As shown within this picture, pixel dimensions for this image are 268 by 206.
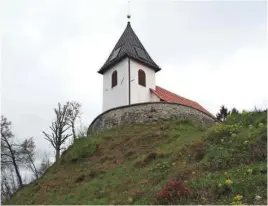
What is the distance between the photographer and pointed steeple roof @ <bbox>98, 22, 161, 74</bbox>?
26875mm

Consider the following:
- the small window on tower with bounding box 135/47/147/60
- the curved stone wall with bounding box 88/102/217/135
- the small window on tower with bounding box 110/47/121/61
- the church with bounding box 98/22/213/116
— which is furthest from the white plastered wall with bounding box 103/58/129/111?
the curved stone wall with bounding box 88/102/217/135

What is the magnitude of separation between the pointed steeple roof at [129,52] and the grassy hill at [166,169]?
8.48 meters

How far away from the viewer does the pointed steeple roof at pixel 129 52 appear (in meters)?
26.9

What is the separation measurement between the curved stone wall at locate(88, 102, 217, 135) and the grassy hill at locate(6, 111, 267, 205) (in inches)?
90.4

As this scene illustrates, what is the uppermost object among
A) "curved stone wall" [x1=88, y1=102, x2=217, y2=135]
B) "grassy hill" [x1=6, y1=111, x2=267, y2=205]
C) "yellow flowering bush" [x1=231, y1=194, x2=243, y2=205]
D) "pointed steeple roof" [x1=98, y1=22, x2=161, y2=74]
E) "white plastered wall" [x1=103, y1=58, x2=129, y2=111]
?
"pointed steeple roof" [x1=98, y1=22, x2=161, y2=74]

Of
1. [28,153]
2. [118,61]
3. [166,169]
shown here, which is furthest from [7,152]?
[166,169]

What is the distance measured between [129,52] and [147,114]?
6414 millimetres

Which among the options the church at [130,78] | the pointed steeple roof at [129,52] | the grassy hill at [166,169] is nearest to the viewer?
the grassy hill at [166,169]

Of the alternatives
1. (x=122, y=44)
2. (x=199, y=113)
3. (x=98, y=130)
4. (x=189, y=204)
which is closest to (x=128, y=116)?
(x=98, y=130)

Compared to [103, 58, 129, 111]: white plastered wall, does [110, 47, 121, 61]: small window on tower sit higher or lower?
higher

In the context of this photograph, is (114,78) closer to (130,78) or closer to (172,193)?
(130,78)

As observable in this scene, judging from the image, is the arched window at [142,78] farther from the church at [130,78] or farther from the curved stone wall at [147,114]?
the curved stone wall at [147,114]

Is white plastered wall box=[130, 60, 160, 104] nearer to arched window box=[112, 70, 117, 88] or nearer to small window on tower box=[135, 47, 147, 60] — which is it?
small window on tower box=[135, 47, 147, 60]

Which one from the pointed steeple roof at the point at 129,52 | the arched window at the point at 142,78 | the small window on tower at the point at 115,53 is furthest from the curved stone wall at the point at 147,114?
the small window on tower at the point at 115,53
